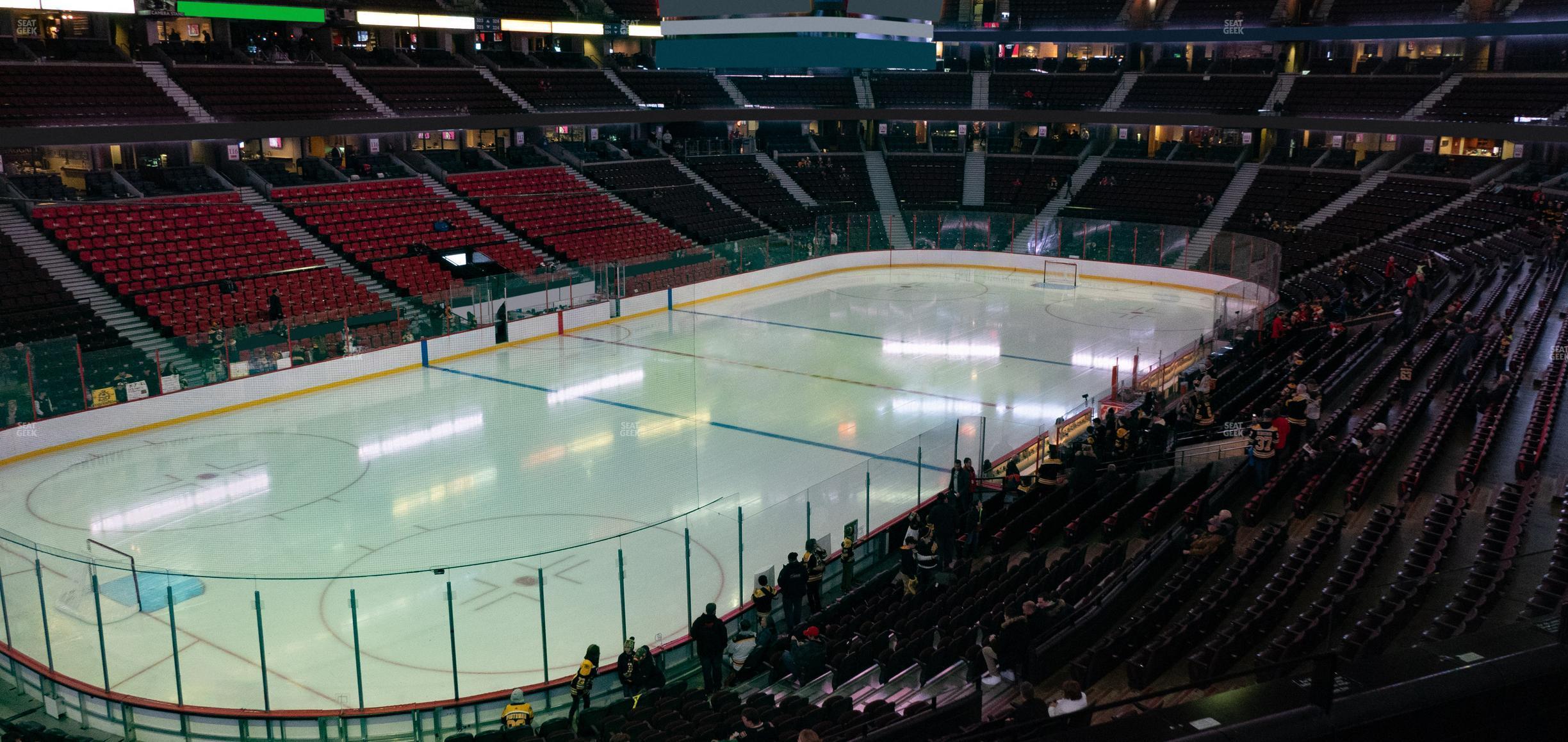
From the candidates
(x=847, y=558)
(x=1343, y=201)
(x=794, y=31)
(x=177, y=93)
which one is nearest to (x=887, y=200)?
(x=1343, y=201)

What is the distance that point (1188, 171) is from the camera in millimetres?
41000

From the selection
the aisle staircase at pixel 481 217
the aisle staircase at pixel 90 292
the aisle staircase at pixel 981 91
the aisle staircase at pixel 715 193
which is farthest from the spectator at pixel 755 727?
the aisle staircase at pixel 981 91

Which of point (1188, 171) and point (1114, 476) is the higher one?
point (1188, 171)

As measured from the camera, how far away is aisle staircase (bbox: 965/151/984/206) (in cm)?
4272

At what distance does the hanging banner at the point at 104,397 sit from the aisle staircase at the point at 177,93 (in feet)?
40.3

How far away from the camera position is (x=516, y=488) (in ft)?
51.1

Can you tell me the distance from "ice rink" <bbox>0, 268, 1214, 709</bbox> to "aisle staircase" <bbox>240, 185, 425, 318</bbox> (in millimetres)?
3193

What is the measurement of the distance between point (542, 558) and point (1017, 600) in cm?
441

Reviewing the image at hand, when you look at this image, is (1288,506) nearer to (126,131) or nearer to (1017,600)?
(1017,600)

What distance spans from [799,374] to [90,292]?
13.9m

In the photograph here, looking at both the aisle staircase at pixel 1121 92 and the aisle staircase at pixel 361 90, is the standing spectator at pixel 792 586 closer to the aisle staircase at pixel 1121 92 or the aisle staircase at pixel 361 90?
the aisle staircase at pixel 361 90

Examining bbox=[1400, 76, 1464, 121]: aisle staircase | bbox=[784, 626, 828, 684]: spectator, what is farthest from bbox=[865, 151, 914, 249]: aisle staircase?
bbox=[784, 626, 828, 684]: spectator

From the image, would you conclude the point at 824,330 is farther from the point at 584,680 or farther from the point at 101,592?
the point at 101,592

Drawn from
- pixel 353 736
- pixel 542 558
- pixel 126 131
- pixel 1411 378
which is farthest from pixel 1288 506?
pixel 126 131
